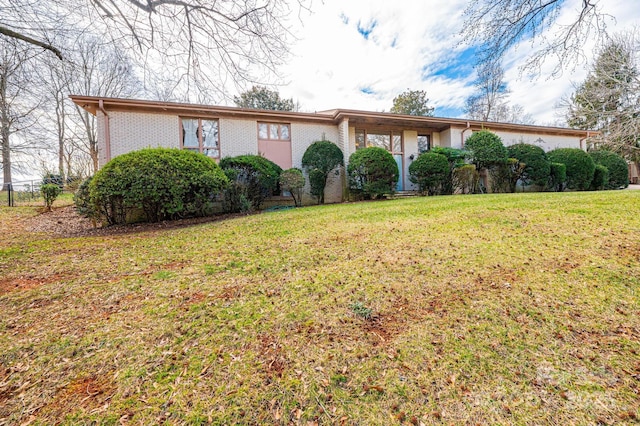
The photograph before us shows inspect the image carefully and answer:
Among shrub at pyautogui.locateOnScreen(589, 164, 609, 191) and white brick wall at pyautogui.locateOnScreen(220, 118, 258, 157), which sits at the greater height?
white brick wall at pyautogui.locateOnScreen(220, 118, 258, 157)

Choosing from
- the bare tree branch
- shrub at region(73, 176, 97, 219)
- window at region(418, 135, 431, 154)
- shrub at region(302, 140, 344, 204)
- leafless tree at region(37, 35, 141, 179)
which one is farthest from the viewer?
leafless tree at region(37, 35, 141, 179)

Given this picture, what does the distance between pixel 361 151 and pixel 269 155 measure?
11.4 feet

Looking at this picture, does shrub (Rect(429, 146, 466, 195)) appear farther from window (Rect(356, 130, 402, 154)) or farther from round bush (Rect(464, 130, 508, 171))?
window (Rect(356, 130, 402, 154))

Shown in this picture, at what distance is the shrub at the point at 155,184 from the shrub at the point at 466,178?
328 inches

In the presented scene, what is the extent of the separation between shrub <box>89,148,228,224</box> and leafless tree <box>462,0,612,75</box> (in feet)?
20.7

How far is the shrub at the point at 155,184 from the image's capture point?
5.93 meters

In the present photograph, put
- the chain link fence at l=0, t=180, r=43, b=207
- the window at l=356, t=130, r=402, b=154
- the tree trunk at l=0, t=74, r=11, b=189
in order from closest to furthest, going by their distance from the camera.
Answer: the tree trunk at l=0, t=74, r=11, b=189
the chain link fence at l=0, t=180, r=43, b=207
the window at l=356, t=130, r=402, b=154

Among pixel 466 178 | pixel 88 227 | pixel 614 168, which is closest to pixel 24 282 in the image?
pixel 88 227

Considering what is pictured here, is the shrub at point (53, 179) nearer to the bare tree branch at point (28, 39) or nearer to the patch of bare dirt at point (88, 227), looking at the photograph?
the patch of bare dirt at point (88, 227)

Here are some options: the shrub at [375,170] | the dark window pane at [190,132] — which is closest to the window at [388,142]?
the shrub at [375,170]

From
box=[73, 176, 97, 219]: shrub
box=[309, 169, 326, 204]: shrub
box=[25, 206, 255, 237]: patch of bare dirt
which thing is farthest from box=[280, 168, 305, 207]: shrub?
box=[73, 176, 97, 219]: shrub

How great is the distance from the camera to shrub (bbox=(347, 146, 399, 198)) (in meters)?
9.26

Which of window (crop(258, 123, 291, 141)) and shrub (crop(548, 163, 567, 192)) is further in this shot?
shrub (crop(548, 163, 567, 192))

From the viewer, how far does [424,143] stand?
1264 centimetres
